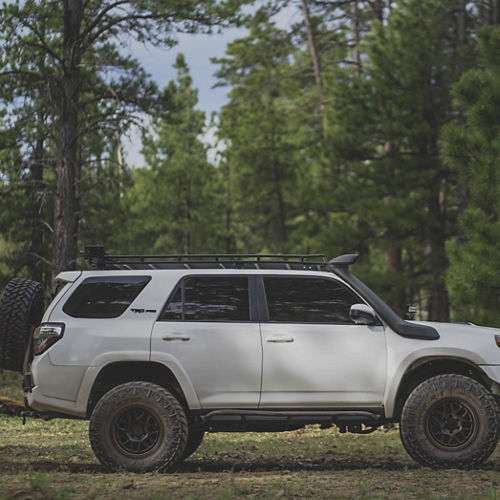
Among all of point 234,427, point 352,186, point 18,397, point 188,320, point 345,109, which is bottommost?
point 18,397

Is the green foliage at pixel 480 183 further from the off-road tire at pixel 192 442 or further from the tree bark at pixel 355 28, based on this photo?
the tree bark at pixel 355 28

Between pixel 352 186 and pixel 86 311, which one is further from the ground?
pixel 352 186

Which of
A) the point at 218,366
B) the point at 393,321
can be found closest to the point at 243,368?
the point at 218,366

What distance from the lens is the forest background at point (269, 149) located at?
15.0 meters

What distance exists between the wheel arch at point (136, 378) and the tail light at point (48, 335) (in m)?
0.57

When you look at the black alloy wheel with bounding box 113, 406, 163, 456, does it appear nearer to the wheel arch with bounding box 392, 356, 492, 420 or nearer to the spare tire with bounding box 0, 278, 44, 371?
the spare tire with bounding box 0, 278, 44, 371

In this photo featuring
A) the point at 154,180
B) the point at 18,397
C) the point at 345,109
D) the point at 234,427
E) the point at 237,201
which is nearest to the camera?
the point at 234,427

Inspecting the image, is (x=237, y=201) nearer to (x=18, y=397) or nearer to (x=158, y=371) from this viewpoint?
(x=18, y=397)

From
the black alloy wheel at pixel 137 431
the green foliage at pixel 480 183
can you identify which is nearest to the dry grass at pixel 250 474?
the black alloy wheel at pixel 137 431

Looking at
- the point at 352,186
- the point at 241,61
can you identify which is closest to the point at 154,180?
the point at 241,61

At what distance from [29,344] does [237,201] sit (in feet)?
90.4

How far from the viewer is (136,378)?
26.2 feet

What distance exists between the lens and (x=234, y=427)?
→ 7785mm

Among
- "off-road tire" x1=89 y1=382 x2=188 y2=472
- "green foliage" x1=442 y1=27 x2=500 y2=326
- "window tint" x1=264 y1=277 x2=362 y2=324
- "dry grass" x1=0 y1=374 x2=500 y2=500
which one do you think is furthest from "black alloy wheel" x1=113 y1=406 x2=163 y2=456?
"green foliage" x1=442 y1=27 x2=500 y2=326
